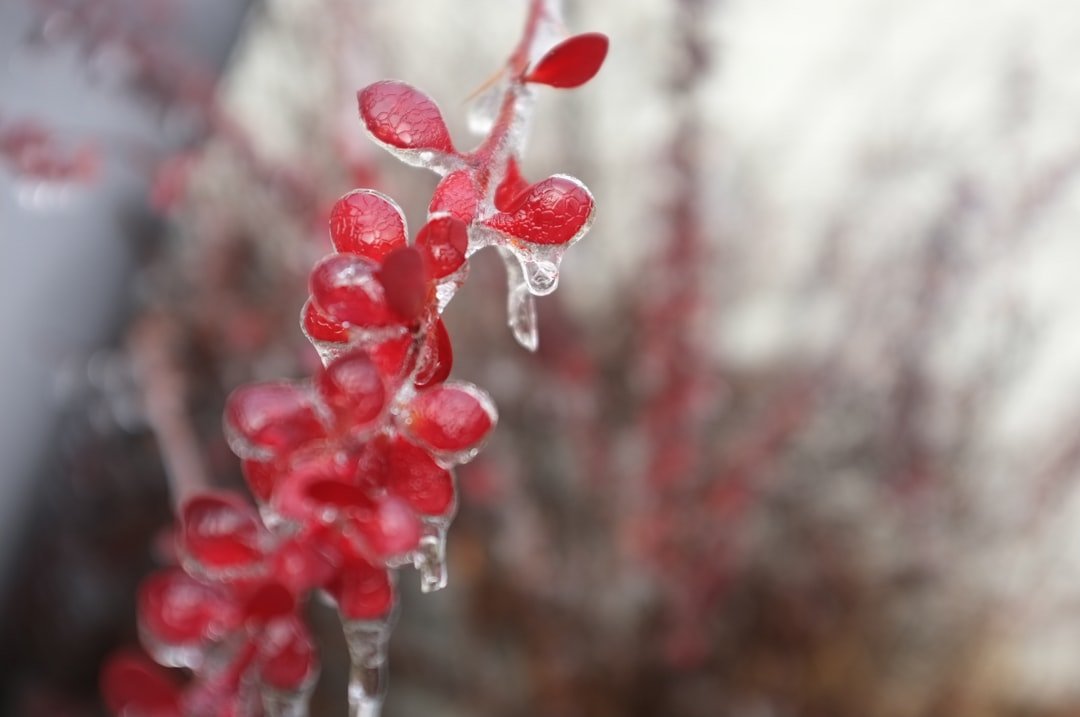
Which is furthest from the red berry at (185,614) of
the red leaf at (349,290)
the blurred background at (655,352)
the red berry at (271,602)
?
the blurred background at (655,352)

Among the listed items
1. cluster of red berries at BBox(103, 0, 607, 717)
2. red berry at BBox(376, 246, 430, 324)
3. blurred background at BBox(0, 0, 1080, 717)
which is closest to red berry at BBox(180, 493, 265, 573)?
cluster of red berries at BBox(103, 0, 607, 717)

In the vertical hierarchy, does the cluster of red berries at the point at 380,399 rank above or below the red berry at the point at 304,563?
above

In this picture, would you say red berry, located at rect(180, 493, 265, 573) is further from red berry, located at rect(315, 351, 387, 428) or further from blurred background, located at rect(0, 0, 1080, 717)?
blurred background, located at rect(0, 0, 1080, 717)

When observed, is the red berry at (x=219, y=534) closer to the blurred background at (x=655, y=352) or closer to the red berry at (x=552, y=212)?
the red berry at (x=552, y=212)

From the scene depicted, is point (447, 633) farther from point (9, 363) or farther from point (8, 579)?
point (9, 363)

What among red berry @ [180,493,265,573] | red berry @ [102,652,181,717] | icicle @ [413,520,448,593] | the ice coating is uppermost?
the ice coating

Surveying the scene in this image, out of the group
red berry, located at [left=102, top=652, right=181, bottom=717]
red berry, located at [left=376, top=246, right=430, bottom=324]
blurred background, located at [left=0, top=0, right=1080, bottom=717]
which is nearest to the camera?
red berry, located at [left=376, top=246, right=430, bottom=324]

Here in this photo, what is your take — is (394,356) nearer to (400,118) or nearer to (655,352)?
(400,118)
